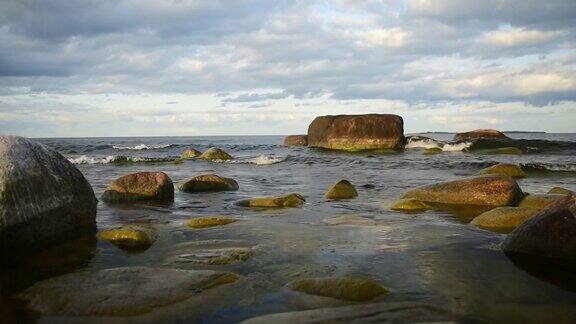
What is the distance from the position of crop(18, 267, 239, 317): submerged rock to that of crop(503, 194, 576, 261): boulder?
291 centimetres

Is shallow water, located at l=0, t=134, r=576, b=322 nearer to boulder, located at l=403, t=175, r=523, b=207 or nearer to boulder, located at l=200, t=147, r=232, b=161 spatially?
boulder, located at l=403, t=175, r=523, b=207

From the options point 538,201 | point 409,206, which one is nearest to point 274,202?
point 409,206

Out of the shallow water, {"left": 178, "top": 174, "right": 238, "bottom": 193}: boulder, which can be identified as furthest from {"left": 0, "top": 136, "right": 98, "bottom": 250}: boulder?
{"left": 178, "top": 174, "right": 238, "bottom": 193}: boulder

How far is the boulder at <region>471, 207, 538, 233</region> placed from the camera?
607 cm

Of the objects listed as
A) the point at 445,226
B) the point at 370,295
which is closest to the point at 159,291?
the point at 370,295

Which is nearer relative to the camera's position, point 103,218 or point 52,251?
point 52,251

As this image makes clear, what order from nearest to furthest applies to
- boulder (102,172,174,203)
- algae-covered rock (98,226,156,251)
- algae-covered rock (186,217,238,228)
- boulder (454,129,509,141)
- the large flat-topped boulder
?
1. algae-covered rock (98,226,156,251)
2. algae-covered rock (186,217,238,228)
3. boulder (102,172,174,203)
4. the large flat-topped boulder
5. boulder (454,129,509,141)

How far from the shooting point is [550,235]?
4.64 meters

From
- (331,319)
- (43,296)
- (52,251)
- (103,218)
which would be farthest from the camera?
(103,218)

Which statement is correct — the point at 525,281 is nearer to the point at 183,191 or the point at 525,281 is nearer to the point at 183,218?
the point at 183,218

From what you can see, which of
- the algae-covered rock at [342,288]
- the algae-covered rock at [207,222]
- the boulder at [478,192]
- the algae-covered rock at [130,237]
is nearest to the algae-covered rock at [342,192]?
the boulder at [478,192]

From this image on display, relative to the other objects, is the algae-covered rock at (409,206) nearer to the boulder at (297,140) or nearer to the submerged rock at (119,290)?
the submerged rock at (119,290)

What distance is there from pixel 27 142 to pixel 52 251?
1.43m

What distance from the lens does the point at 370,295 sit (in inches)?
138
